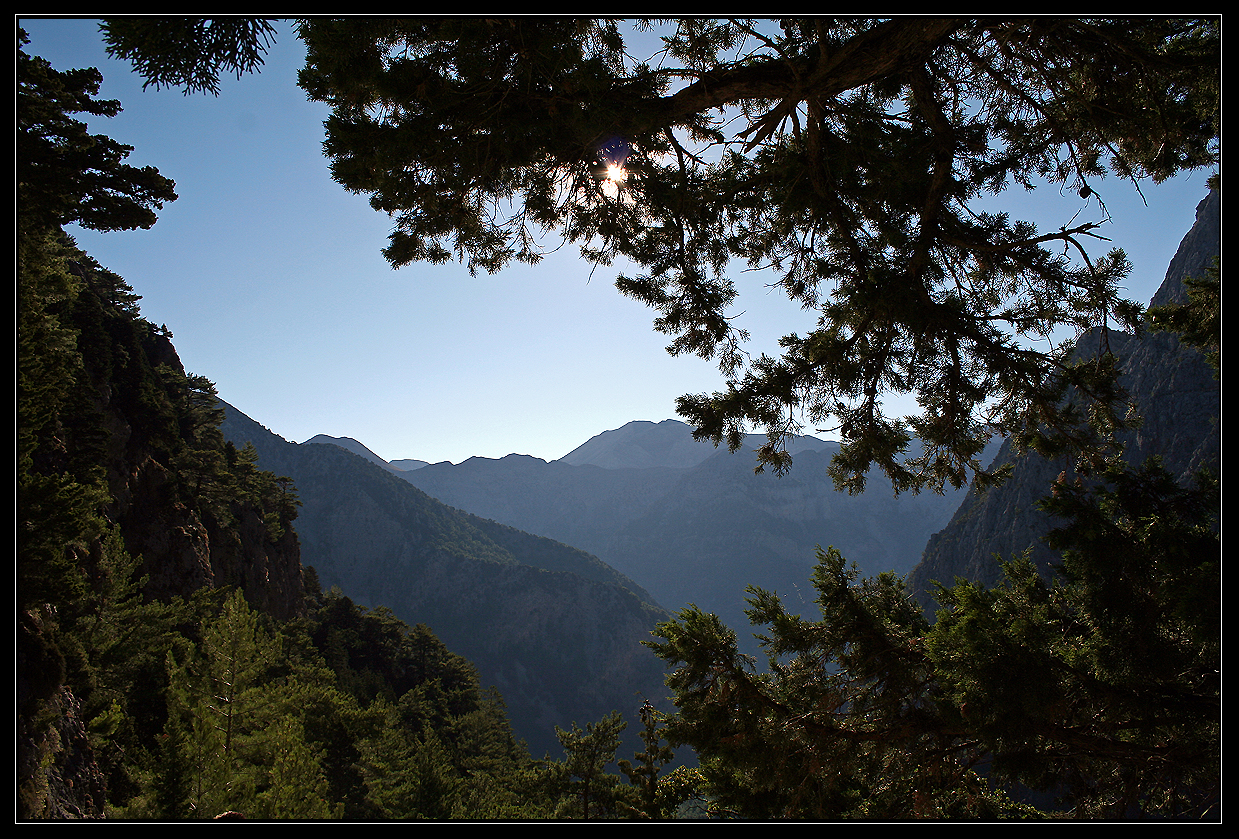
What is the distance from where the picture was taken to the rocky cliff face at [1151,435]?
51750 mm

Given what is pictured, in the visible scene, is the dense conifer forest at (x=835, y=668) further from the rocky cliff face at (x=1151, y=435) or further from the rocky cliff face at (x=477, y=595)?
the rocky cliff face at (x=477, y=595)

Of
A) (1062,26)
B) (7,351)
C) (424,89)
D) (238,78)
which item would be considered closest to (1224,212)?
(1062,26)

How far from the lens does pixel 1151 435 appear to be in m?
55.4

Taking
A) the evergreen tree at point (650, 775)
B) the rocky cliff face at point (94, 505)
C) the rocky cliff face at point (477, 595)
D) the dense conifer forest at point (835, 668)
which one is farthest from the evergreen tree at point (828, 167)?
the rocky cliff face at point (477, 595)

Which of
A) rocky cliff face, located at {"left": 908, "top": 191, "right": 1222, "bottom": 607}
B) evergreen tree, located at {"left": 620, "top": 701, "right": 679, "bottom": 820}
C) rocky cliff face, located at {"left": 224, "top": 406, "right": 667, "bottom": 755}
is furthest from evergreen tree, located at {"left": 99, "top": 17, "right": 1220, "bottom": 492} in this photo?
rocky cliff face, located at {"left": 224, "top": 406, "right": 667, "bottom": 755}

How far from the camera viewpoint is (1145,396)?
5650 centimetres

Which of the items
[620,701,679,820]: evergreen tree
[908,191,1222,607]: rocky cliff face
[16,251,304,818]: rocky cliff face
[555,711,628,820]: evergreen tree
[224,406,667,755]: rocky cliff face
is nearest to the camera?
[16,251,304,818]: rocky cliff face

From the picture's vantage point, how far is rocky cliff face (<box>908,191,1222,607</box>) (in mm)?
51750

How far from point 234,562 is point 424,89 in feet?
121

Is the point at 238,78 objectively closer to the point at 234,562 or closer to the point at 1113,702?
the point at 1113,702

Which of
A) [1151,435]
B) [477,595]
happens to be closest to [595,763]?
[1151,435]

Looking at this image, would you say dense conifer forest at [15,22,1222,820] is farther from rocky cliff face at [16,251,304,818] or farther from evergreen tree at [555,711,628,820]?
evergreen tree at [555,711,628,820]

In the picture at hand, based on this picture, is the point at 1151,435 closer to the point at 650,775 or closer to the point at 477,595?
the point at 650,775

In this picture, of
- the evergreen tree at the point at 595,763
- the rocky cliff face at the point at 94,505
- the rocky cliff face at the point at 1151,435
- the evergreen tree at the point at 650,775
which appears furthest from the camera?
the rocky cliff face at the point at 1151,435
